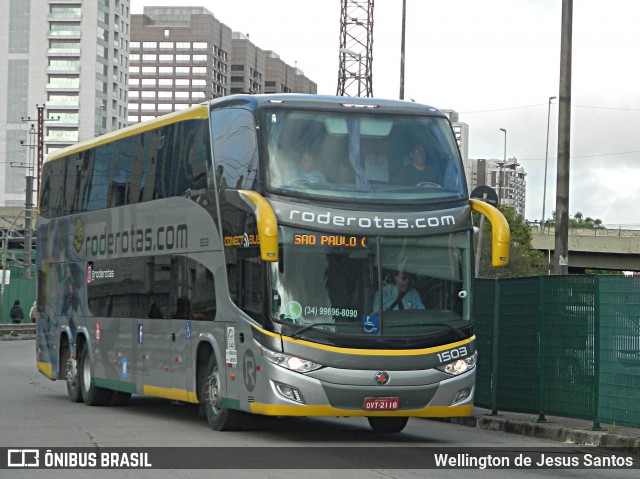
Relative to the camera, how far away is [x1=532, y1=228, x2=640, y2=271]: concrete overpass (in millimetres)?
86375

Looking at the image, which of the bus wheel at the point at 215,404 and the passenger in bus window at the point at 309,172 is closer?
the passenger in bus window at the point at 309,172

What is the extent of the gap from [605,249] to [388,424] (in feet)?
238

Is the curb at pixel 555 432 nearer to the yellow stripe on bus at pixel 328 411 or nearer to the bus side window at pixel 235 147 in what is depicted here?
the yellow stripe on bus at pixel 328 411

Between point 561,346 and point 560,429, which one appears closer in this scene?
point 560,429

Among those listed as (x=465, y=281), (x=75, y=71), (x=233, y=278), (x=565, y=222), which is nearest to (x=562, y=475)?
(x=465, y=281)

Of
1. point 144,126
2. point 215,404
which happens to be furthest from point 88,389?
point 215,404

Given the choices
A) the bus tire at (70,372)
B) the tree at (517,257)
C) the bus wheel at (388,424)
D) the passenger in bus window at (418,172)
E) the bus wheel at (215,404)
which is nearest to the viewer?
the passenger in bus window at (418,172)

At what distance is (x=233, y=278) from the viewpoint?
52.3 ft

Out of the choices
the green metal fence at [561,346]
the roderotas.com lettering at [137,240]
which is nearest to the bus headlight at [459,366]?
the green metal fence at [561,346]

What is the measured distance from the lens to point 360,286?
49.6ft

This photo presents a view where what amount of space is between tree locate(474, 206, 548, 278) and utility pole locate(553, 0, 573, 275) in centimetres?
2544

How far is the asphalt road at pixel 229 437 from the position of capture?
11.9 metres

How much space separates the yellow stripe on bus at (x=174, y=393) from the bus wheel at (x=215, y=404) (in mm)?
201

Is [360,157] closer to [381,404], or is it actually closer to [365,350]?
[365,350]
